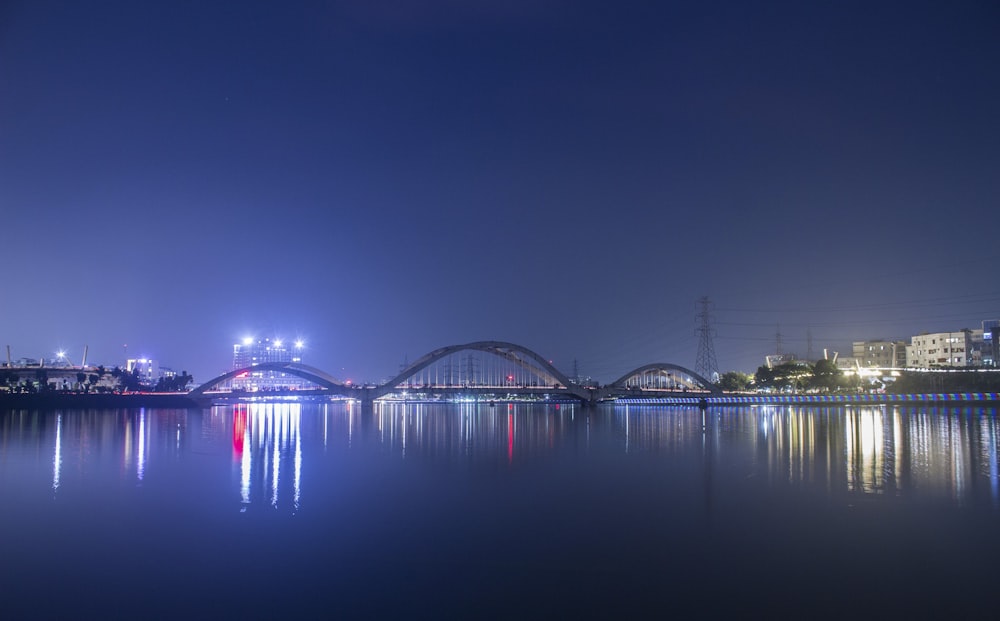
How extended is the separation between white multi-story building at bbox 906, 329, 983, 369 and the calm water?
11061 cm

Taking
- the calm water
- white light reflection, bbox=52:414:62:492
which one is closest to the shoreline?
the calm water

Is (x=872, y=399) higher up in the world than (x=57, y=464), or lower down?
lower down

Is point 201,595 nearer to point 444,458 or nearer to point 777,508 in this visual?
point 777,508

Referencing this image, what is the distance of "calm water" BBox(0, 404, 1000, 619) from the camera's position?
940 centimetres

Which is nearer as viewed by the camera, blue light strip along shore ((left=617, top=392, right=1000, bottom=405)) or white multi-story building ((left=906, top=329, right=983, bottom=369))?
blue light strip along shore ((left=617, top=392, right=1000, bottom=405))

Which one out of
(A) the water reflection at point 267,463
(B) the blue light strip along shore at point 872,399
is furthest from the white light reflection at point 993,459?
(B) the blue light strip along shore at point 872,399

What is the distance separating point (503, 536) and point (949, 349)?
135 metres

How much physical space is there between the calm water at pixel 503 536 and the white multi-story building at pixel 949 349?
111 meters

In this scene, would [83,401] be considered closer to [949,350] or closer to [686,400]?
[686,400]

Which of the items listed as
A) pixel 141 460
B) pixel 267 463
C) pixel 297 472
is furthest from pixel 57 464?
pixel 297 472

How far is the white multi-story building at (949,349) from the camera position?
387 ft

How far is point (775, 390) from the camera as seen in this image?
384ft

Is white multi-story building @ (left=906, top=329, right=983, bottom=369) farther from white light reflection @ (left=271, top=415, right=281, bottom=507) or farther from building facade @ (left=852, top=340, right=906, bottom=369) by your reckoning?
white light reflection @ (left=271, top=415, right=281, bottom=507)

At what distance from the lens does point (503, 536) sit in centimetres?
1301
